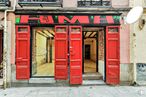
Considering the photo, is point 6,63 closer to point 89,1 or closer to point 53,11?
point 53,11

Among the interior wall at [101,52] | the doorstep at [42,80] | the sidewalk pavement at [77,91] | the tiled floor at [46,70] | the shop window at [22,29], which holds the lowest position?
the sidewalk pavement at [77,91]

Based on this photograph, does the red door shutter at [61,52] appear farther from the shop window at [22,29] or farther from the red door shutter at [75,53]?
the shop window at [22,29]

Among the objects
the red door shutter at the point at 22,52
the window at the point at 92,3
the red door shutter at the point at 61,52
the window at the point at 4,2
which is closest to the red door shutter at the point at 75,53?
the red door shutter at the point at 61,52

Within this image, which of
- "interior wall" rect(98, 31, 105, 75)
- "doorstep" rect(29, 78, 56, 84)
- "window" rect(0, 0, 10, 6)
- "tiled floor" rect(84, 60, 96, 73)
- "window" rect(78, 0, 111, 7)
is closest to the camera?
"window" rect(0, 0, 10, 6)

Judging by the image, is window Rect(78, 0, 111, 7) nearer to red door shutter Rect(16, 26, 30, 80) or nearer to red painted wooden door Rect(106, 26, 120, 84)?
red painted wooden door Rect(106, 26, 120, 84)

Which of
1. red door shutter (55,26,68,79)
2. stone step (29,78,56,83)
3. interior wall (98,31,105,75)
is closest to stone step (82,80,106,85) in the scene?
interior wall (98,31,105,75)

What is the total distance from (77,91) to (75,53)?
5.93 feet

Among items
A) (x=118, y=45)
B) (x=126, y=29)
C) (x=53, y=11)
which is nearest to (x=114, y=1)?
(x=126, y=29)

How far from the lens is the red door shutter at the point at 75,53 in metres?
9.46

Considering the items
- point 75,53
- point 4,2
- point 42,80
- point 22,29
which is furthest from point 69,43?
point 4,2

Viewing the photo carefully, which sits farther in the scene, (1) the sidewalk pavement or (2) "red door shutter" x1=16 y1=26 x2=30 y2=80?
(2) "red door shutter" x1=16 y1=26 x2=30 y2=80

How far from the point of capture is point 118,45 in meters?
9.54

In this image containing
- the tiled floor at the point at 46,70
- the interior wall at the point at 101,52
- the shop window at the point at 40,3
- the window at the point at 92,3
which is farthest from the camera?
the interior wall at the point at 101,52

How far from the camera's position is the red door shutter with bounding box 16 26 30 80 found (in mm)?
9383
